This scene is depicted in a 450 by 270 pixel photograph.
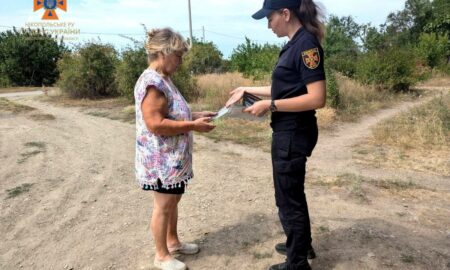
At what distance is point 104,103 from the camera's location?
14.4m

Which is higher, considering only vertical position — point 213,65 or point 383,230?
point 213,65

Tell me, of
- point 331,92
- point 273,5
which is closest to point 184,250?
point 273,5

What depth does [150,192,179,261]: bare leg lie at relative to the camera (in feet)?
8.69

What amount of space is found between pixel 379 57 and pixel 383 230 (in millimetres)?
12627

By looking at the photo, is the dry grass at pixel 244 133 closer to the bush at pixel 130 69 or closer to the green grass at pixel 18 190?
the green grass at pixel 18 190

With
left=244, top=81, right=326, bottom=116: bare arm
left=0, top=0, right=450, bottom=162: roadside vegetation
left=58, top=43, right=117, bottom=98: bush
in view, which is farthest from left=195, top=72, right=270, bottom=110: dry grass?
left=244, top=81, right=326, bottom=116: bare arm

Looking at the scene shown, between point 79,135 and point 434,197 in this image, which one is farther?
point 79,135

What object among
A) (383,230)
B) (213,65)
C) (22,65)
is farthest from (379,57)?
(22,65)

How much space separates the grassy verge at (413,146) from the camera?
229 inches

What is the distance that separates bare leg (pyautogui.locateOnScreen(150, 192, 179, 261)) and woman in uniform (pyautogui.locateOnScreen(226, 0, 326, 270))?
748 millimetres

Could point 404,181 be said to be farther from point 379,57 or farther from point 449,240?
point 379,57

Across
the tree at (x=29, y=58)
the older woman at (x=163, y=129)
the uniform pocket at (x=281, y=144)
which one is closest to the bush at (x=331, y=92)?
the older woman at (x=163, y=129)

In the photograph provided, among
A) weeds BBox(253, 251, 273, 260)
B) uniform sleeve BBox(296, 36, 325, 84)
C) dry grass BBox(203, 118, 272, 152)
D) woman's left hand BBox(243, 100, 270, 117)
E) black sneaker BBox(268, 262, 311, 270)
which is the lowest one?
weeds BBox(253, 251, 273, 260)

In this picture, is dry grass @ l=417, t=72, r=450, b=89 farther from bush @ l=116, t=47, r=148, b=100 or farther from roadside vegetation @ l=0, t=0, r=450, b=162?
bush @ l=116, t=47, r=148, b=100
